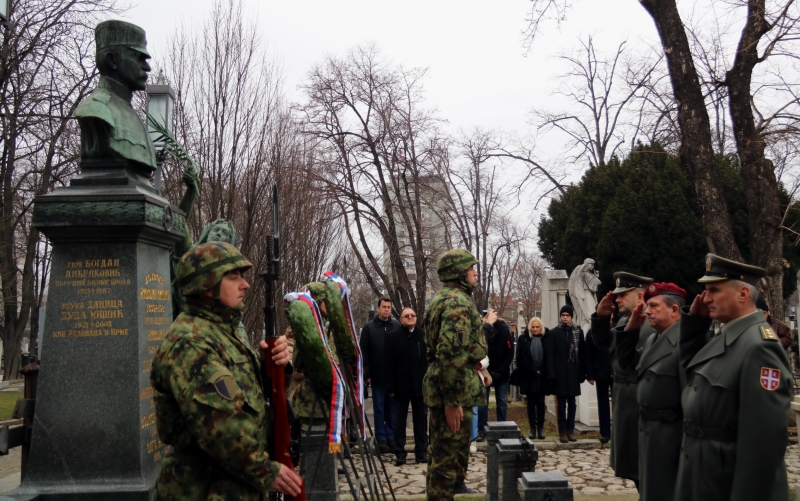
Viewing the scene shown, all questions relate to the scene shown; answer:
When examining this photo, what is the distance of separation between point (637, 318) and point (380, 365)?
5.19 meters

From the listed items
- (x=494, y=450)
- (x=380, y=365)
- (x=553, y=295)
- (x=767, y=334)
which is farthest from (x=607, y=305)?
(x=553, y=295)

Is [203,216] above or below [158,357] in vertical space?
above

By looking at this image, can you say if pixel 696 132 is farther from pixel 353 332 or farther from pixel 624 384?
pixel 353 332

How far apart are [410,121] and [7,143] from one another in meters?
12.8

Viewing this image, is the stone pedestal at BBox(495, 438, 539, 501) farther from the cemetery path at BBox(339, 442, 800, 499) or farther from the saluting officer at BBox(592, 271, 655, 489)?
the cemetery path at BBox(339, 442, 800, 499)

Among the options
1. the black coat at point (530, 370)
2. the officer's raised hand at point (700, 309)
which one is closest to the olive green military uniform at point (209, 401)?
the officer's raised hand at point (700, 309)

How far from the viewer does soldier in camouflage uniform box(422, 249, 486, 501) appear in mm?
5965

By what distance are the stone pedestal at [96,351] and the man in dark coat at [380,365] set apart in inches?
188

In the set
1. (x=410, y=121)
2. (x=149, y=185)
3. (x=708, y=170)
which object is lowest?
(x=149, y=185)

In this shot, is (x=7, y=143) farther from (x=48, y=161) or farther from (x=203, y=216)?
(x=203, y=216)

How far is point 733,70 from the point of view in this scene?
11.6 metres

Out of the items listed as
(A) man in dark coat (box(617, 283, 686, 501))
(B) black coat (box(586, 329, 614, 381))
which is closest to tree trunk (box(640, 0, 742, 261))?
(B) black coat (box(586, 329, 614, 381))

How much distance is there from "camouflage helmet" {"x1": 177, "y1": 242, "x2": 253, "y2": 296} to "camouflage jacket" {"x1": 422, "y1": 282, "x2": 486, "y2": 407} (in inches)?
119

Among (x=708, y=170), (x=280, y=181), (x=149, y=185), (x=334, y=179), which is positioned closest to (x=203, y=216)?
(x=280, y=181)
